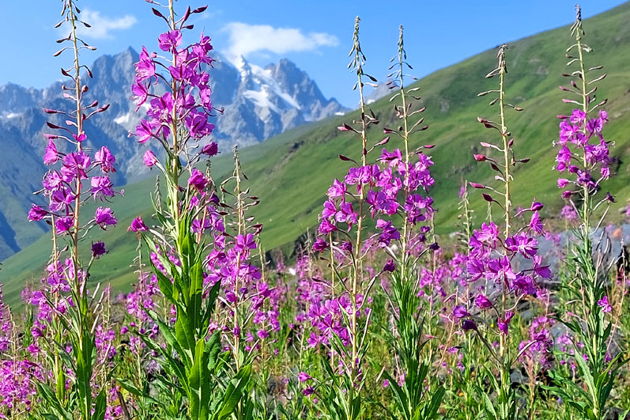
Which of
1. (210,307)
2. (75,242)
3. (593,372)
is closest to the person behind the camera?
(210,307)

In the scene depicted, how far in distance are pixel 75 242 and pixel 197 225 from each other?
0.91 m

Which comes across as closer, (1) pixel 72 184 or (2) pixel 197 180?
(2) pixel 197 180

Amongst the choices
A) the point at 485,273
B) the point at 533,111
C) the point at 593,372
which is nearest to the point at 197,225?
the point at 485,273

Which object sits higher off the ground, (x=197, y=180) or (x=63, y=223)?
(x=63, y=223)

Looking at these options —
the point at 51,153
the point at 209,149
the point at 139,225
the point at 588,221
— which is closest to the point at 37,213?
the point at 51,153

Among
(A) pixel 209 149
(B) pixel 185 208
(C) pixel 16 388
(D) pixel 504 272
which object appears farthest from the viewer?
(C) pixel 16 388

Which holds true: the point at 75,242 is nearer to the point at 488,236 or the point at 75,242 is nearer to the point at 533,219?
the point at 488,236

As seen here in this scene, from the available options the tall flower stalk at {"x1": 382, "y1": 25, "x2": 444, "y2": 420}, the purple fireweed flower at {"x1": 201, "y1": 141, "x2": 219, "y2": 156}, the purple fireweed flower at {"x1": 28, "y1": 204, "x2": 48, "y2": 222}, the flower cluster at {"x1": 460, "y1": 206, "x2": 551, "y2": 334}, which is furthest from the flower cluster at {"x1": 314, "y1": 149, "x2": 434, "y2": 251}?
the purple fireweed flower at {"x1": 28, "y1": 204, "x2": 48, "y2": 222}

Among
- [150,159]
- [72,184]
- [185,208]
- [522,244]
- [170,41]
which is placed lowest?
[522,244]

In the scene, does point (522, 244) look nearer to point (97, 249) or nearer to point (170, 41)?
point (170, 41)

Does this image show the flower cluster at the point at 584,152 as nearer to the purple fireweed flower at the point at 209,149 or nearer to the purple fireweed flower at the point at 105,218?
the purple fireweed flower at the point at 209,149

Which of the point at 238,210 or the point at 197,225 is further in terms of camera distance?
the point at 238,210

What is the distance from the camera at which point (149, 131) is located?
12.6ft

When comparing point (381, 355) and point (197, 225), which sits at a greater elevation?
point (197, 225)
